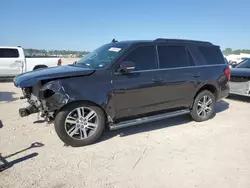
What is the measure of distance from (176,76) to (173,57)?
0.44 metres

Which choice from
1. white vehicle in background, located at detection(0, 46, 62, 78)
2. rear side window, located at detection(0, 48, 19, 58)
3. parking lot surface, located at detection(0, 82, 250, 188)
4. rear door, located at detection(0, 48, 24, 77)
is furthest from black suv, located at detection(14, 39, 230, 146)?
rear side window, located at detection(0, 48, 19, 58)

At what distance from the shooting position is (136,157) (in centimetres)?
375

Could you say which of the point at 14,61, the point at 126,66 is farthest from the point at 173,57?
the point at 14,61

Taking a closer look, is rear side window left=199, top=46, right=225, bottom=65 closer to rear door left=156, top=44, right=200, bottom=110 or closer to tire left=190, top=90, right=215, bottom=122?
rear door left=156, top=44, right=200, bottom=110

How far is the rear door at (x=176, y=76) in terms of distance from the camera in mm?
4797

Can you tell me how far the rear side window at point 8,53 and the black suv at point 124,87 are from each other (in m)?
8.94

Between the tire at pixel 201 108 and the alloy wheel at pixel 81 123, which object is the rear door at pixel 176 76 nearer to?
the tire at pixel 201 108

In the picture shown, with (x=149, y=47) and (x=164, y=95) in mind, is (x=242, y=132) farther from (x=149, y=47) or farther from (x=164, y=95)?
(x=149, y=47)

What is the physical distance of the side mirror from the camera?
13.4 ft

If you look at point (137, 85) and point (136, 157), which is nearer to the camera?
point (136, 157)

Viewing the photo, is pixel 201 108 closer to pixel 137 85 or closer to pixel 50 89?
pixel 137 85

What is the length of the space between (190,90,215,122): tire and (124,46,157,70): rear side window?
155cm

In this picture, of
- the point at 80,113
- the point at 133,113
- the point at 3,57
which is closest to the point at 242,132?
the point at 133,113

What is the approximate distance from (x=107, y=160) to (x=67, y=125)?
93cm
